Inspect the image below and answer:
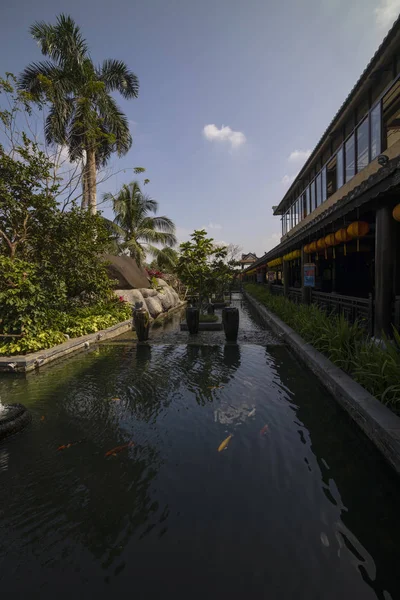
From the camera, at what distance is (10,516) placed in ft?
7.84

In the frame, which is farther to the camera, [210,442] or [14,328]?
[14,328]

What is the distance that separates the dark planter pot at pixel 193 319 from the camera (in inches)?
396

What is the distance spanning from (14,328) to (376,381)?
25.4 feet

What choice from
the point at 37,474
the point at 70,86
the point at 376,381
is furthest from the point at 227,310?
the point at 70,86

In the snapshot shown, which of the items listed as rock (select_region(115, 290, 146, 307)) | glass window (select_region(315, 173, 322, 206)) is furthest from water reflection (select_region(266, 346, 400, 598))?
glass window (select_region(315, 173, 322, 206))

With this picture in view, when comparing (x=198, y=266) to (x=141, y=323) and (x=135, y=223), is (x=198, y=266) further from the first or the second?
(x=135, y=223)

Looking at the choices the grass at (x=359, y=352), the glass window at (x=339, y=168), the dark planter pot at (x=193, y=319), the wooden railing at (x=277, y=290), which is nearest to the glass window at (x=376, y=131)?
the glass window at (x=339, y=168)

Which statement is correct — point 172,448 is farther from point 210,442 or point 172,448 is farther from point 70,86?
point 70,86

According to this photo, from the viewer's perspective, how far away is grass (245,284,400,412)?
11.7ft

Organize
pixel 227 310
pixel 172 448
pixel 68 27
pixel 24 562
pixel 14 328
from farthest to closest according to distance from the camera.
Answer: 1. pixel 68 27
2. pixel 227 310
3. pixel 14 328
4. pixel 172 448
5. pixel 24 562

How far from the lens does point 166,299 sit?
18.5 metres

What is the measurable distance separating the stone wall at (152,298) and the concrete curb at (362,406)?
986cm

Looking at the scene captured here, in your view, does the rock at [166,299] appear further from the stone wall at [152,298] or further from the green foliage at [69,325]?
the green foliage at [69,325]

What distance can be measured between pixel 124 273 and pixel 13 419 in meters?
11.7
